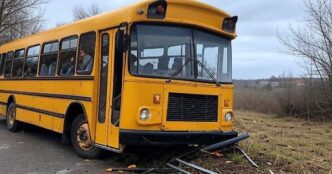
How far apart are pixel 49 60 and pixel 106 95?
336 cm

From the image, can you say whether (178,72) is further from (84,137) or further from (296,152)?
(296,152)

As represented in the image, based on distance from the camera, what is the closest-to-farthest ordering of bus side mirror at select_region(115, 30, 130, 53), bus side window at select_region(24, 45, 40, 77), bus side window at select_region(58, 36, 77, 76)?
bus side mirror at select_region(115, 30, 130, 53)
bus side window at select_region(58, 36, 77, 76)
bus side window at select_region(24, 45, 40, 77)

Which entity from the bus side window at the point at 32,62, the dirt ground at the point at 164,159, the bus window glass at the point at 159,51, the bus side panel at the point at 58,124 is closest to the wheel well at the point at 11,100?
the bus side window at the point at 32,62

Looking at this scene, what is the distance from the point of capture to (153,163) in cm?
918

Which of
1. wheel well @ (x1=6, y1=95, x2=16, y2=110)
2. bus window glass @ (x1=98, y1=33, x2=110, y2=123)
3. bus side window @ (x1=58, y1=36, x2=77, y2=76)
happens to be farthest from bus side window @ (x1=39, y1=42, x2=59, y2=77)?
wheel well @ (x1=6, y1=95, x2=16, y2=110)

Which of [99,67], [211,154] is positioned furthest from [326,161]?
[99,67]

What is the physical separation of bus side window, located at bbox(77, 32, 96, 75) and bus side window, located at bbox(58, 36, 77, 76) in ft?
1.10

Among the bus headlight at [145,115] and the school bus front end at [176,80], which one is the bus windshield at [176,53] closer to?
the school bus front end at [176,80]

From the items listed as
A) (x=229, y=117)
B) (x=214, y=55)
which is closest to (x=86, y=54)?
(x=214, y=55)

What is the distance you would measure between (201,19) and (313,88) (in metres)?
14.5

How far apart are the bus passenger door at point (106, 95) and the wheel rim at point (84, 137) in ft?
1.95

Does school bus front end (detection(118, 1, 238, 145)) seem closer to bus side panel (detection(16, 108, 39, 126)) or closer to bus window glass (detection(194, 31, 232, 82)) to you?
bus window glass (detection(194, 31, 232, 82))

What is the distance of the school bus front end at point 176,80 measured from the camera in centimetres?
831

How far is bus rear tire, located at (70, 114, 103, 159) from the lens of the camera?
9852 mm
